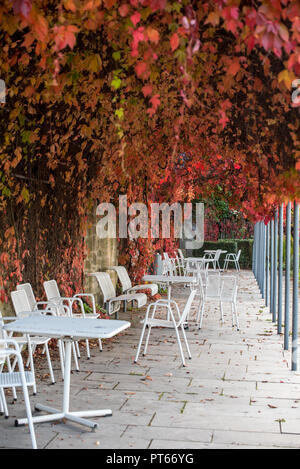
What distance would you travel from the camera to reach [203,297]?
8844 mm

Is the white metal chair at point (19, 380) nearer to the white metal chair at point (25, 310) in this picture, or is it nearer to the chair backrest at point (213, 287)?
the white metal chair at point (25, 310)

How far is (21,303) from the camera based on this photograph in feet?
19.4

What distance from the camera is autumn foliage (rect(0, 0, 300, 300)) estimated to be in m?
2.87

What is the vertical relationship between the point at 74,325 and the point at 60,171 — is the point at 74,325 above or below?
below

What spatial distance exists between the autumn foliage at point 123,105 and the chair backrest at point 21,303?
0.31 meters

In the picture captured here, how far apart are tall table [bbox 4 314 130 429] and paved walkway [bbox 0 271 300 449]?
7 cm

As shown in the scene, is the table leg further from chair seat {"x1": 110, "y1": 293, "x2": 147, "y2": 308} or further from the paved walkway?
chair seat {"x1": 110, "y1": 293, "x2": 147, "y2": 308}

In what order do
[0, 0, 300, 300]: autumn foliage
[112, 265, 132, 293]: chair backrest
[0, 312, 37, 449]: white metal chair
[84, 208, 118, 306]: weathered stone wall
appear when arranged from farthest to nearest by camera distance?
[112, 265, 132, 293]: chair backrest < [84, 208, 118, 306]: weathered stone wall < [0, 312, 37, 449]: white metal chair < [0, 0, 300, 300]: autumn foliage

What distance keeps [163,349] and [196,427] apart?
2950 millimetres

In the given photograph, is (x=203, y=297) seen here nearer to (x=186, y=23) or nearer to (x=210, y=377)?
(x=210, y=377)

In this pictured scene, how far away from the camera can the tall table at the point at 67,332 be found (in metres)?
4.32

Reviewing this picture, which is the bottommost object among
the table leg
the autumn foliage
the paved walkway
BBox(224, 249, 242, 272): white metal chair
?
the paved walkway

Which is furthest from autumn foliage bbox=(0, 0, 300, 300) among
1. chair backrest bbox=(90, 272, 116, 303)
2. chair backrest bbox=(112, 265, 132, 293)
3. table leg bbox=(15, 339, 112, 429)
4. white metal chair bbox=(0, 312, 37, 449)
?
chair backrest bbox=(112, 265, 132, 293)

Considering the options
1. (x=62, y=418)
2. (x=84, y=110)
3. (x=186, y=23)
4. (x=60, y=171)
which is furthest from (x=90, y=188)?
(x=186, y=23)
